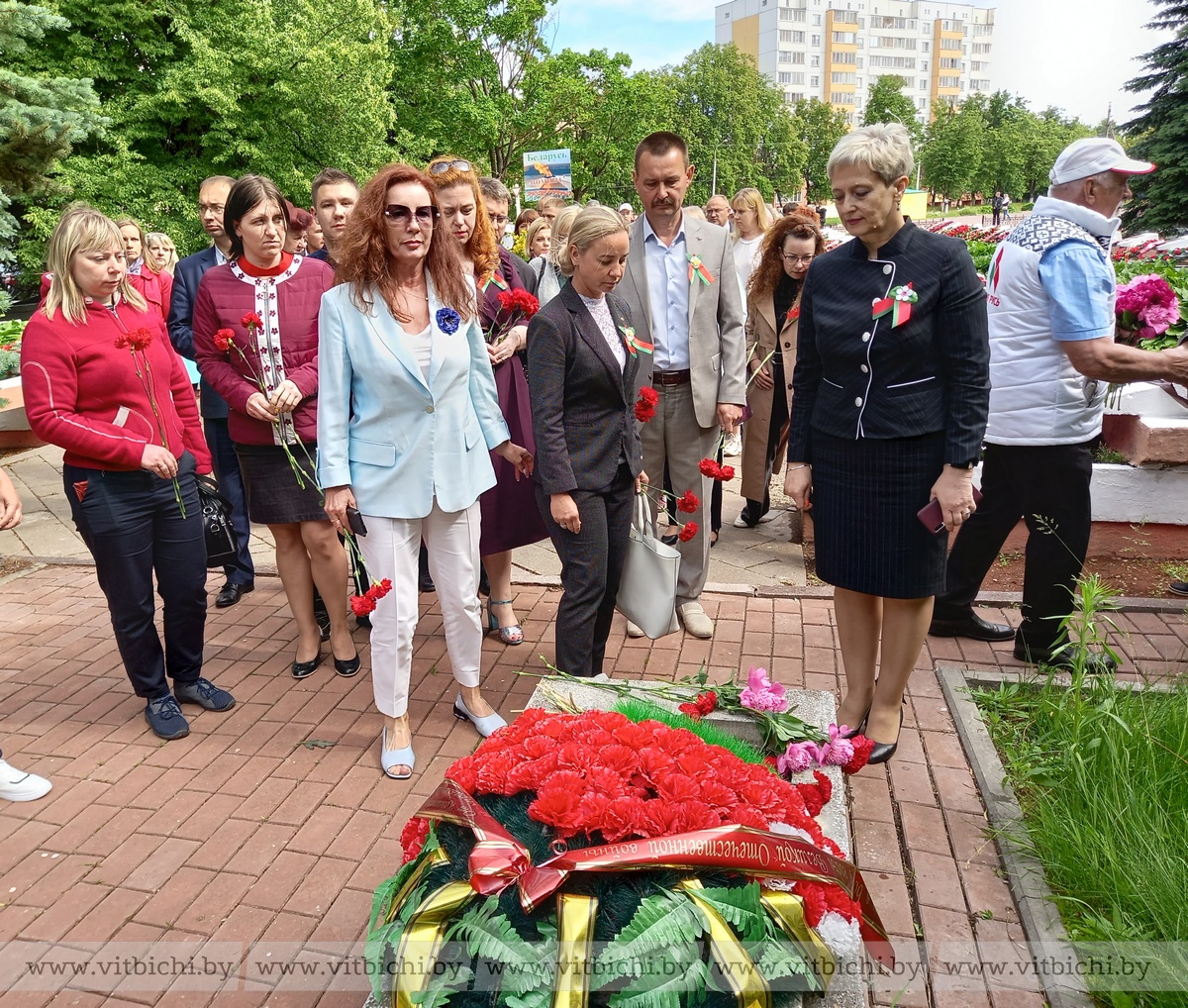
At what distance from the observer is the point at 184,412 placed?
4.44m

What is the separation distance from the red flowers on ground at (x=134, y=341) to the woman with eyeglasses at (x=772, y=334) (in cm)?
380

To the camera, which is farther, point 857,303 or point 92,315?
point 92,315

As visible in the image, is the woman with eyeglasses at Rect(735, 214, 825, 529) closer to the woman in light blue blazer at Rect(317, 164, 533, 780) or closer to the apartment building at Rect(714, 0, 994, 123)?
the woman in light blue blazer at Rect(317, 164, 533, 780)

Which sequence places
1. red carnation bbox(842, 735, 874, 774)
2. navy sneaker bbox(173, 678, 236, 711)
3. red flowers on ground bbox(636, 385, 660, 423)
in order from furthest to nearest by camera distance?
1. navy sneaker bbox(173, 678, 236, 711)
2. red flowers on ground bbox(636, 385, 660, 423)
3. red carnation bbox(842, 735, 874, 774)

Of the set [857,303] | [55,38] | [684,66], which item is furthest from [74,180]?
[684,66]

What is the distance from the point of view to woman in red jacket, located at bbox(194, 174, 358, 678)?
4.30m

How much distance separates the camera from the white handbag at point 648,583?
3945 mm

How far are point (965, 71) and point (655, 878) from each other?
493 ft

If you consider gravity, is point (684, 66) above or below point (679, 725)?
above

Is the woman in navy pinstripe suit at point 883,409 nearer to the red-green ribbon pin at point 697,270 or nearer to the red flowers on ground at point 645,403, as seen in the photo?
the red flowers on ground at point 645,403

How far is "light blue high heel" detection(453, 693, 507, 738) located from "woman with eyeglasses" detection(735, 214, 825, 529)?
10.6ft

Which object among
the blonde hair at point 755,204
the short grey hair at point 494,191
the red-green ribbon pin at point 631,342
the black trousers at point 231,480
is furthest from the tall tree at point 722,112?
the red-green ribbon pin at point 631,342

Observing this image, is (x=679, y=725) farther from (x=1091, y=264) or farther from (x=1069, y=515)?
(x=1091, y=264)

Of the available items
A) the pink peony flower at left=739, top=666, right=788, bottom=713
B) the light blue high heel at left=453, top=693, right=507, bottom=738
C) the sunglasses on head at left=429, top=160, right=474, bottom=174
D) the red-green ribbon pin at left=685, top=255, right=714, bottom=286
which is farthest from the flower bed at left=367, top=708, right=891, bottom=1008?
the sunglasses on head at left=429, top=160, right=474, bottom=174
